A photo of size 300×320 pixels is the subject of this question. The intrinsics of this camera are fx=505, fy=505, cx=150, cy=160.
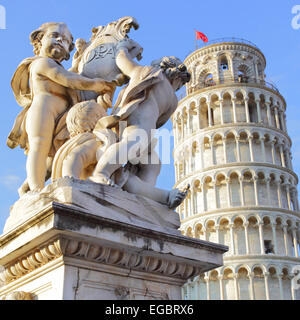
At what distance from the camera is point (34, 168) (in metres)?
3.96

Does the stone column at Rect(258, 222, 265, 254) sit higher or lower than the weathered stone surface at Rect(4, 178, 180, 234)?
higher

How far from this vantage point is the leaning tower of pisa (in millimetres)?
37281

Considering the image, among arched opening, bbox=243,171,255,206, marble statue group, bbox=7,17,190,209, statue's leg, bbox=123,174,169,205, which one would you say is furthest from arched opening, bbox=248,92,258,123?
statue's leg, bbox=123,174,169,205

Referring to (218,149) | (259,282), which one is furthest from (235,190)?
(259,282)

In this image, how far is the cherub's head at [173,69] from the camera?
4.29 metres

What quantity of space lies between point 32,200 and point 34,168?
664 millimetres

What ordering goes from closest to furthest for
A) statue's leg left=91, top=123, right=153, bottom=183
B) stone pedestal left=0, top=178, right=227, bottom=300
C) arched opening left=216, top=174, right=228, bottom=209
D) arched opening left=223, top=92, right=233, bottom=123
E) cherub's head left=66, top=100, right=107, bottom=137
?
stone pedestal left=0, top=178, right=227, bottom=300 < statue's leg left=91, top=123, right=153, bottom=183 < cherub's head left=66, top=100, right=107, bottom=137 < arched opening left=216, top=174, right=228, bottom=209 < arched opening left=223, top=92, right=233, bottom=123

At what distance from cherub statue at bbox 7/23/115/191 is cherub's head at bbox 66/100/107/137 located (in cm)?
21

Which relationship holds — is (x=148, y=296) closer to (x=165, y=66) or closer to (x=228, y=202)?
(x=165, y=66)

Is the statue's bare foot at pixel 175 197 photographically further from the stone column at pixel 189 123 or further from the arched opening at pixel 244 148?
the stone column at pixel 189 123

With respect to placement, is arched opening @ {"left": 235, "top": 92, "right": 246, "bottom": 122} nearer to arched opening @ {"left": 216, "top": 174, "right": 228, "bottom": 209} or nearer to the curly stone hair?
arched opening @ {"left": 216, "top": 174, "right": 228, "bottom": 209}

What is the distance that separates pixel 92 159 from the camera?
12.4ft

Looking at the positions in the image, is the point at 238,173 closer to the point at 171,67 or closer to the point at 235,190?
the point at 235,190
